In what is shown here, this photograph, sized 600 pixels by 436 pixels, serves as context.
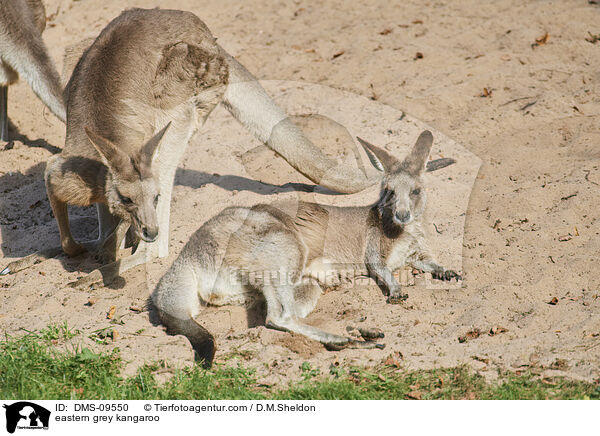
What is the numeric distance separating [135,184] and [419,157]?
6.68 ft

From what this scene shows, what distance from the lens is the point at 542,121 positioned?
628 centimetres

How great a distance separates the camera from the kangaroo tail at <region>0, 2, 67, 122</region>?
686 centimetres

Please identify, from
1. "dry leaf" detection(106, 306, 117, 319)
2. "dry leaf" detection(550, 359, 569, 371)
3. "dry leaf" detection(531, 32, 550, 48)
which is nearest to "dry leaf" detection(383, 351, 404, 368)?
"dry leaf" detection(550, 359, 569, 371)

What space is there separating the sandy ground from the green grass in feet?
0.36

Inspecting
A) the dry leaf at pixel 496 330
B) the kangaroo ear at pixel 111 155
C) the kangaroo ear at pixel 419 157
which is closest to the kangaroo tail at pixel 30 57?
the kangaroo ear at pixel 111 155

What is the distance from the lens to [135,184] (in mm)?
4727

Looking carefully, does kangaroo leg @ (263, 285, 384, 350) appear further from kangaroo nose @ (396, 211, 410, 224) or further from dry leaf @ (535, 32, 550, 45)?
dry leaf @ (535, 32, 550, 45)

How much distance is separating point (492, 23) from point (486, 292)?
4738mm

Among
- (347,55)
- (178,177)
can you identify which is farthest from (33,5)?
(347,55)

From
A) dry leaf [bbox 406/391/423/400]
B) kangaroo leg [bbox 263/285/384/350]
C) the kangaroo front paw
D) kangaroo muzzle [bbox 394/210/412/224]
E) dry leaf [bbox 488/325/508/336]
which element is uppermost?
kangaroo muzzle [bbox 394/210/412/224]

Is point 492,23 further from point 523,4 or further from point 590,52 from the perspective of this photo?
point 590,52

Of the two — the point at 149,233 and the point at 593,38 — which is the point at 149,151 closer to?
the point at 149,233

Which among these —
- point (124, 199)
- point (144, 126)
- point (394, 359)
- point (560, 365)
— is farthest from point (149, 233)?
point (560, 365)
